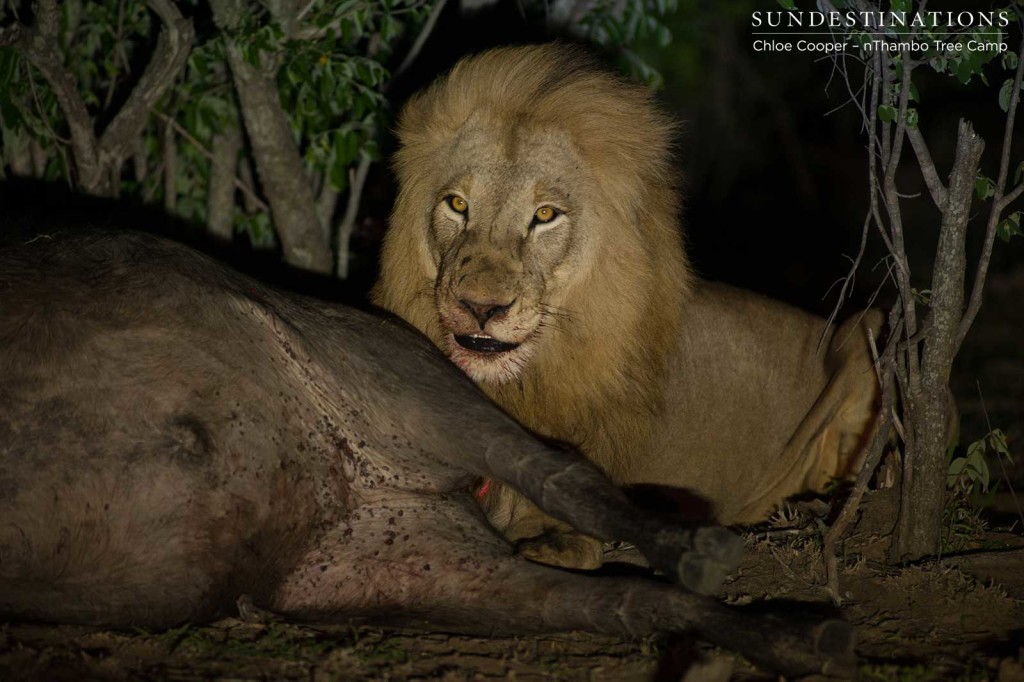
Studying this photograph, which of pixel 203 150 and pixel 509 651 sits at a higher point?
pixel 203 150

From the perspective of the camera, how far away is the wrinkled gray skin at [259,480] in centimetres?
257

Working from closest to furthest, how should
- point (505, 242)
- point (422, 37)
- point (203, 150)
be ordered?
point (505, 242) < point (422, 37) < point (203, 150)

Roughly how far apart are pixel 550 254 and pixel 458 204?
0.36m

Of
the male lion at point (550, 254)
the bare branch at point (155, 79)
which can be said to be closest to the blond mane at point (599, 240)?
→ the male lion at point (550, 254)

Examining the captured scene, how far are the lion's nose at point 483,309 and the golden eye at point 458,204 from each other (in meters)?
0.45

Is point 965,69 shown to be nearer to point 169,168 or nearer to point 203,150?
point 203,150

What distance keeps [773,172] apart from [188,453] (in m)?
9.70

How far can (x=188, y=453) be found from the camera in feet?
8.77

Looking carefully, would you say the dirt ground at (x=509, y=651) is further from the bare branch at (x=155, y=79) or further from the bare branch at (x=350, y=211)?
the bare branch at (x=350, y=211)

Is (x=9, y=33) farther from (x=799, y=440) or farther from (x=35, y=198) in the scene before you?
(x=799, y=440)

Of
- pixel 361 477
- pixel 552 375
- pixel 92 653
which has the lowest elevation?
pixel 92 653

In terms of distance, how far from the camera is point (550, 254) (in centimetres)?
356

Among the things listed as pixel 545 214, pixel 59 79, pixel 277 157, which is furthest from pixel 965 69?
pixel 59 79

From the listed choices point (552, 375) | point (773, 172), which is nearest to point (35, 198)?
point (552, 375)
